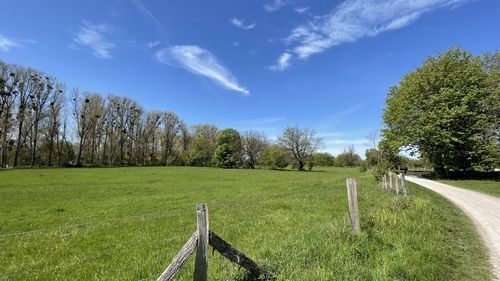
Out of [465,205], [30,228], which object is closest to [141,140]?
[30,228]

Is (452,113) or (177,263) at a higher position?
(452,113)

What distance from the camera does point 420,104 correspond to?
4328 centimetres

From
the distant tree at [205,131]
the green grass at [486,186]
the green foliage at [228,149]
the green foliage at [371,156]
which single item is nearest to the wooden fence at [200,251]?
the green grass at [486,186]

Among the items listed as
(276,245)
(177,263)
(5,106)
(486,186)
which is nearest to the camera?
(177,263)

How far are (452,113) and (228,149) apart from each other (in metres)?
65.3

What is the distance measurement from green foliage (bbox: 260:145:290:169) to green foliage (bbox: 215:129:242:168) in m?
8.37

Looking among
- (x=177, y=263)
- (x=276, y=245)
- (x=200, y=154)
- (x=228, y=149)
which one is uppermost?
(x=228, y=149)

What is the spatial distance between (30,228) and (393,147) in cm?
4679

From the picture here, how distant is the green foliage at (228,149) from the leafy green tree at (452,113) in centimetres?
5704

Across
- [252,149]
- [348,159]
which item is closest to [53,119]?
[252,149]

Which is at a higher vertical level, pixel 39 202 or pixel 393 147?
pixel 393 147

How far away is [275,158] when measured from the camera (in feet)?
308

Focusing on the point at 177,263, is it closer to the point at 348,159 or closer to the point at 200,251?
the point at 200,251

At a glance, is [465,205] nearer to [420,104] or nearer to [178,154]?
[420,104]
